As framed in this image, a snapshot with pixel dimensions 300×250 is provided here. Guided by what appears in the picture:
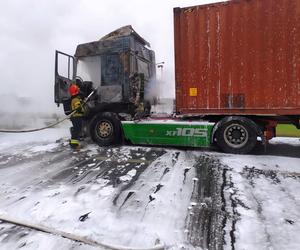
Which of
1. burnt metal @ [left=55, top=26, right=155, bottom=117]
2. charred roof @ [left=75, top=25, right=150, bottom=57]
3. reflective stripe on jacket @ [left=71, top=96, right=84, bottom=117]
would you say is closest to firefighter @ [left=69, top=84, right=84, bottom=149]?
reflective stripe on jacket @ [left=71, top=96, right=84, bottom=117]

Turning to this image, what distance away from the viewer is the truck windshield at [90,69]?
8367 mm

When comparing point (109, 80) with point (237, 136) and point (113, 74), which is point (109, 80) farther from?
point (237, 136)

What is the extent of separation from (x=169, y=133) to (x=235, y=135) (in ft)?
4.96

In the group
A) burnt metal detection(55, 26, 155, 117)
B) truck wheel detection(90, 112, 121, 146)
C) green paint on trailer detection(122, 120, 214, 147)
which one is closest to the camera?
green paint on trailer detection(122, 120, 214, 147)

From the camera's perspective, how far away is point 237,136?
272 inches

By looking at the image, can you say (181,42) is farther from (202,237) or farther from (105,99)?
(202,237)

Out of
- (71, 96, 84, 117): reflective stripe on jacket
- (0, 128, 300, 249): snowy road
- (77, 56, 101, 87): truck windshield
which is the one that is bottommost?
(0, 128, 300, 249): snowy road

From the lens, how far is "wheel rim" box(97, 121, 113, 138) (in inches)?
324

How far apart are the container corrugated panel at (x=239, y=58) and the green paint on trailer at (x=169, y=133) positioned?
35 centimetres

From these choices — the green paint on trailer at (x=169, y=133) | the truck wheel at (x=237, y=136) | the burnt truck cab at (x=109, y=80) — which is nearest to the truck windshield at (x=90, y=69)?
the burnt truck cab at (x=109, y=80)

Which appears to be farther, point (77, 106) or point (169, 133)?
point (77, 106)

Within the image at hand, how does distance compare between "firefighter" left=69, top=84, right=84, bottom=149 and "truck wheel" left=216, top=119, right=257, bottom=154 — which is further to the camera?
"firefighter" left=69, top=84, right=84, bottom=149

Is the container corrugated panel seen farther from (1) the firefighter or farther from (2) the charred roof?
(1) the firefighter

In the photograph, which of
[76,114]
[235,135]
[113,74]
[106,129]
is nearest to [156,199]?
[235,135]
